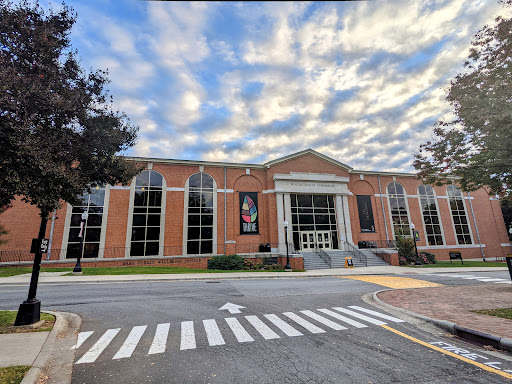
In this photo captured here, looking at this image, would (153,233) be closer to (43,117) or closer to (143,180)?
(143,180)

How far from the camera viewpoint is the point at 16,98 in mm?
5594

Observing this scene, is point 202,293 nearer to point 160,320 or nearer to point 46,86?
point 160,320

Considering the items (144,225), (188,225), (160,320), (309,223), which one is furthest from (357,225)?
(160,320)

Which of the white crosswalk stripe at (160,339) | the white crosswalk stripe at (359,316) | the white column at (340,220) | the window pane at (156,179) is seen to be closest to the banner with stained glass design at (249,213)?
the window pane at (156,179)

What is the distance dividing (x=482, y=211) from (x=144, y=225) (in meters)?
43.9

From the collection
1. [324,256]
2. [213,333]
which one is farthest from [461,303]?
[324,256]

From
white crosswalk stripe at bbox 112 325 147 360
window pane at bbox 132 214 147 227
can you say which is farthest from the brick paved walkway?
window pane at bbox 132 214 147 227

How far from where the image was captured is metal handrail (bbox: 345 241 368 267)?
25.5 m

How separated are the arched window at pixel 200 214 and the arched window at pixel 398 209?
74.0ft

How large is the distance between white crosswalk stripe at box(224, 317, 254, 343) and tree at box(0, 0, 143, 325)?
510cm

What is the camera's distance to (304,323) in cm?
662

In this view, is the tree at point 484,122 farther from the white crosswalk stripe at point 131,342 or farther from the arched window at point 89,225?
the arched window at point 89,225

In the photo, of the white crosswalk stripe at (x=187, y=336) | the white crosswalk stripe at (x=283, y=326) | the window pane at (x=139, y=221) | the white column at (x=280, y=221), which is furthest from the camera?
the white column at (x=280, y=221)

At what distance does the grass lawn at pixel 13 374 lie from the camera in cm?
372
